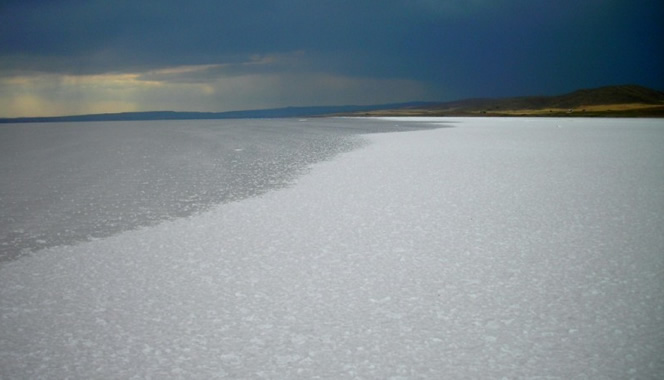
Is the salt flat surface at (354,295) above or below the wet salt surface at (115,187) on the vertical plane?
below

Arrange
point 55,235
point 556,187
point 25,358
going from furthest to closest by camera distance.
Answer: point 556,187, point 55,235, point 25,358

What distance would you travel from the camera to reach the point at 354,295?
5207 mm

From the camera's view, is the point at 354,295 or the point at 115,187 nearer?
the point at 354,295

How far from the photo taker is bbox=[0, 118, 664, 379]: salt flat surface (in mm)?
3877

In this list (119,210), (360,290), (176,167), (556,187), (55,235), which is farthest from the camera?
(176,167)

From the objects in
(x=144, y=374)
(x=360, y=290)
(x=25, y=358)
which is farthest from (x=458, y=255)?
(x=25, y=358)

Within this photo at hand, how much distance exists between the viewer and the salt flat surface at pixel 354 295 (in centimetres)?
388

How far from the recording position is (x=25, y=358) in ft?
13.1

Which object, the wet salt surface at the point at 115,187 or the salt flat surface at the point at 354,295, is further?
the wet salt surface at the point at 115,187

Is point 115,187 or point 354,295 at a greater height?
point 115,187

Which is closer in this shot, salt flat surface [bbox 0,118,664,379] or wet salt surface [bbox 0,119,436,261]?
salt flat surface [bbox 0,118,664,379]

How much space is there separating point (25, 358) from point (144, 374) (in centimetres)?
96

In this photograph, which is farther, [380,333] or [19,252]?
[19,252]

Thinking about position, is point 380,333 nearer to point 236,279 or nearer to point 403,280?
point 403,280
